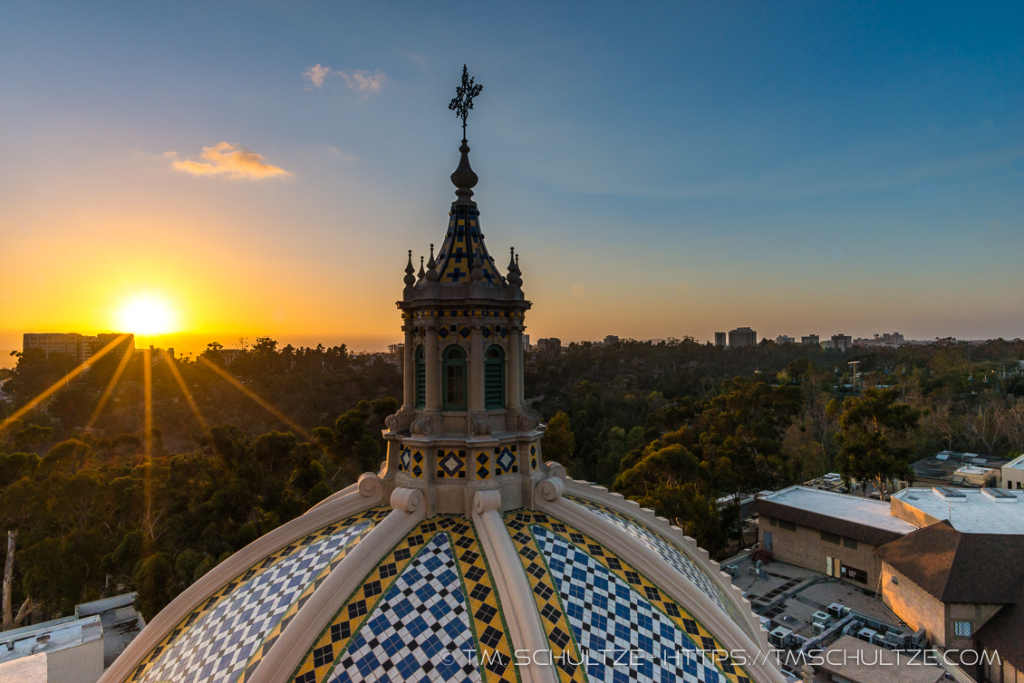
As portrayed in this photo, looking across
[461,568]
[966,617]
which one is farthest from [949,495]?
[461,568]

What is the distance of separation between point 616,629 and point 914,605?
22.0 meters

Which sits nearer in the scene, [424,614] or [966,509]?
[424,614]

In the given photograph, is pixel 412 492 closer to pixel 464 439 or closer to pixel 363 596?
pixel 464 439

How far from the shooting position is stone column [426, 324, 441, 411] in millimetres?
9289

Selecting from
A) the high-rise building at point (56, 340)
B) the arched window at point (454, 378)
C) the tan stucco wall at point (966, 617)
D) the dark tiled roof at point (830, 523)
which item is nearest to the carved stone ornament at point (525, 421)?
the arched window at point (454, 378)

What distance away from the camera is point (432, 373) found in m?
9.29

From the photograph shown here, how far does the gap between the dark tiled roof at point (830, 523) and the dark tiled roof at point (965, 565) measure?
2.12 metres

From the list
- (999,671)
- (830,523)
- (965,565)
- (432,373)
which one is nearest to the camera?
(432,373)

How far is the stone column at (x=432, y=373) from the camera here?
9289mm

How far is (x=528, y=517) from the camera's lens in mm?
9109

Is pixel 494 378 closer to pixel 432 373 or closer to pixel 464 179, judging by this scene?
pixel 432 373

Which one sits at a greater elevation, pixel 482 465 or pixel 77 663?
pixel 482 465

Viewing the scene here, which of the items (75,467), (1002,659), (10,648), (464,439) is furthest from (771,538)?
(75,467)

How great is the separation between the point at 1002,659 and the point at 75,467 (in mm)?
40688
